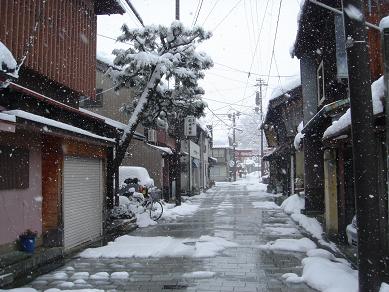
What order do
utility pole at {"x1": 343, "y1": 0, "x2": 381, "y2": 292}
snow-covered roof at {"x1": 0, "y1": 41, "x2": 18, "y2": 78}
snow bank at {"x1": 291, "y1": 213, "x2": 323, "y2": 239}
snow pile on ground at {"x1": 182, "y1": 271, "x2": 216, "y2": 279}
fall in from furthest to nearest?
1. snow bank at {"x1": 291, "y1": 213, "x2": 323, "y2": 239}
2. snow pile on ground at {"x1": 182, "y1": 271, "x2": 216, "y2": 279}
3. snow-covered roof at {"x1": 0, "y1": 41, "x2": 18, "y2": 78}
4. utility pole at {"x1": 343, "y1": 0, "x2": 381, "y2": 292}

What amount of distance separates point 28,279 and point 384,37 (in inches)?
310

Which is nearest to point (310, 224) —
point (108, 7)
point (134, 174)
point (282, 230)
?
point (282, 230)

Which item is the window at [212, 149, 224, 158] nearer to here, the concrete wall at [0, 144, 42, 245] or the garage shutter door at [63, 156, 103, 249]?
the garage shutter door at [63, 156, 103, 249]

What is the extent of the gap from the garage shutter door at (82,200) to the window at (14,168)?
4.80 feet

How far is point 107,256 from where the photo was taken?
11008 mm

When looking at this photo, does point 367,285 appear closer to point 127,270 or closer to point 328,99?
point 127,270

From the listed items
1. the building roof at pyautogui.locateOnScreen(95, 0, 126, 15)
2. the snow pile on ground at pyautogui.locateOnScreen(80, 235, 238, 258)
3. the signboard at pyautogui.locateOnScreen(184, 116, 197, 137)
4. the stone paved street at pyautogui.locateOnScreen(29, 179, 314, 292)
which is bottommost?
the stone paved street at pyautogui.locateOnScreen(29, 179, 314, 292)

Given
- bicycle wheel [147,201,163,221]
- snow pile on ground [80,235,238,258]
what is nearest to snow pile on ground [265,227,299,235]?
snow pile on ground [80,235,238,258]

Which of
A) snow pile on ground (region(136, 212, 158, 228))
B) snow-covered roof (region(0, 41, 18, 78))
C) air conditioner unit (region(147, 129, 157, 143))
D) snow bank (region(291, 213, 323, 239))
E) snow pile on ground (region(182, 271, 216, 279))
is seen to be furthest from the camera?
air conditioner unit (region(147, 129, 157, 143))

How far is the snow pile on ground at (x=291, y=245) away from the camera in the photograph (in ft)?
38.7

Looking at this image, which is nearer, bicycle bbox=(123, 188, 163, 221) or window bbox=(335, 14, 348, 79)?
window bbox=(335, 14, 348, 79)

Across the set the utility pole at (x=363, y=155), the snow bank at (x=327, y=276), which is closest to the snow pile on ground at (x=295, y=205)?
the snow bank at (x=327, y=276)

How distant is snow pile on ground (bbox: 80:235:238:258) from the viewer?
11.2 m

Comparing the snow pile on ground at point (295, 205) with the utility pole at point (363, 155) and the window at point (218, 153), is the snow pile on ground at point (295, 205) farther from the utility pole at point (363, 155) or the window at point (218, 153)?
the window at point (218, 153)
